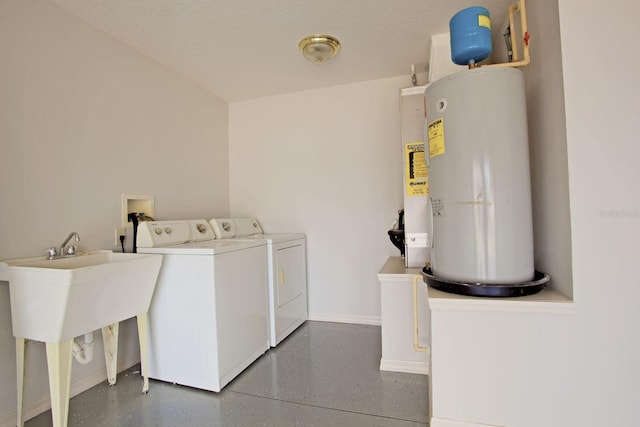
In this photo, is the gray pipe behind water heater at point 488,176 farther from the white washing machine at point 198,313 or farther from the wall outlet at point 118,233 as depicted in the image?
the wall outlet at point 118,233

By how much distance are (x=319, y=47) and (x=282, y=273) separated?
72.0 inches

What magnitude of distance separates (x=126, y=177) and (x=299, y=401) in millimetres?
1940

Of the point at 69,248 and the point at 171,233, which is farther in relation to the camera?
the point at 171,233

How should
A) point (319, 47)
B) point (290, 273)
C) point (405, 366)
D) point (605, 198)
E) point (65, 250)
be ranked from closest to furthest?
point (605, 198)
point (65, 250)
point (405, 366)
point (319, 47)
point (290, 273)

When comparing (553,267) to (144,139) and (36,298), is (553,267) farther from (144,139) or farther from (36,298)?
(144,139)

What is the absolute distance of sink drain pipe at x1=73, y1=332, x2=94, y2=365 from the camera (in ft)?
5.60

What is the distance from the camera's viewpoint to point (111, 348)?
1949 millimetres

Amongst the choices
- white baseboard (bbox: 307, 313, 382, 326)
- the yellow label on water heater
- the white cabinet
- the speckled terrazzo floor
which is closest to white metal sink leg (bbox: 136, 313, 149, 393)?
the speckled terrazzo floor

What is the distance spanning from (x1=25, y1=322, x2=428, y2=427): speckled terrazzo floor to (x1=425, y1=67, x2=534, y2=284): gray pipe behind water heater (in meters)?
0.93

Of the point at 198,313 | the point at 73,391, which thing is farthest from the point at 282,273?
the point at 73,391

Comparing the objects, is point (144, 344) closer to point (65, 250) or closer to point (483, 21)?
point (65, 250)

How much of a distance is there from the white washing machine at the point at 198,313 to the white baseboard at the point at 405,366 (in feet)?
3.13

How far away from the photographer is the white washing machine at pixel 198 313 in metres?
1.87

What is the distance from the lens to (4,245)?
5.20 feet
